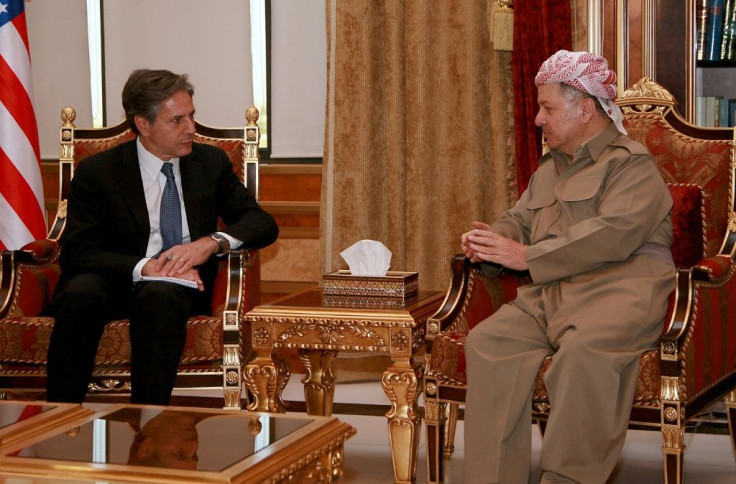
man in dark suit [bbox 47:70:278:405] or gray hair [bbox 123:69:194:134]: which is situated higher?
gray hair [bbox 123:69:194:134]

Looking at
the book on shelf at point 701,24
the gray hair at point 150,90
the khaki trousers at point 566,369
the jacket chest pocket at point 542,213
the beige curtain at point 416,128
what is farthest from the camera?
the beige curtain at point 416,128

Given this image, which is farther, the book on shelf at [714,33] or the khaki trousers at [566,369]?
the book on shelf at [714,33]

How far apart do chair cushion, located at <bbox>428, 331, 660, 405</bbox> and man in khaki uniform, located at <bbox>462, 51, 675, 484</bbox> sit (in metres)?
0.03

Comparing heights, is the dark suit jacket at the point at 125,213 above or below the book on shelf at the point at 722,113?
below

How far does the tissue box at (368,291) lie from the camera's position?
3576 mm

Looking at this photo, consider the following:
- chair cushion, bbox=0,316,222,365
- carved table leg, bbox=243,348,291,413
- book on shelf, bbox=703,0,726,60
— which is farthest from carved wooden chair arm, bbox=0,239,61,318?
book on shelf, bbox=703,0,726,60

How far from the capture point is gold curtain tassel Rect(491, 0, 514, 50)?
4.77m

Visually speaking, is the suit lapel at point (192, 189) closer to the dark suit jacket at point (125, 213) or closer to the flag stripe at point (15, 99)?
the dark suit jacket at point (125, 213)

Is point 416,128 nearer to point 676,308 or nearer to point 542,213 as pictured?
point 542,213

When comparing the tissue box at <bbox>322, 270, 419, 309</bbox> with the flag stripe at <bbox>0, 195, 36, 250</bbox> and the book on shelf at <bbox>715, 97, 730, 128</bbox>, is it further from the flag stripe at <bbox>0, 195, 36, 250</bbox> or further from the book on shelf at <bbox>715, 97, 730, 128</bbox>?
the flag stripe at <bbox>0, 195, 36, 250</bbox>

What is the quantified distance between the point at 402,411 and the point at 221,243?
0.93 m

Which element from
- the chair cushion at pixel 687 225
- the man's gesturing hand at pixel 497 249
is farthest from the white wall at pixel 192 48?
the chair cushion at pixel 687 225

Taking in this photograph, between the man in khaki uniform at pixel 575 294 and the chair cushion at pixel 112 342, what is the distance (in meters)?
0.92

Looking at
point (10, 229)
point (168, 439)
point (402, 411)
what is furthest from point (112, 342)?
point (10, 229)
